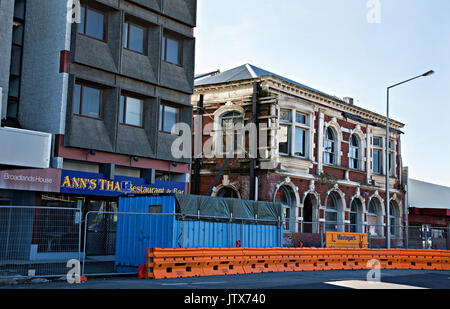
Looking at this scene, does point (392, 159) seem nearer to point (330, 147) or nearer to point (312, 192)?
point (330, 147)

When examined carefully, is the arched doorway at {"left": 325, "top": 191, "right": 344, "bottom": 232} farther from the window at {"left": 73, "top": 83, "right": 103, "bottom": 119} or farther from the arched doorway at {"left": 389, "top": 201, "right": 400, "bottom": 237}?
the window at {"left": 73, "top": 83, "right": 103, "bottom": 119}

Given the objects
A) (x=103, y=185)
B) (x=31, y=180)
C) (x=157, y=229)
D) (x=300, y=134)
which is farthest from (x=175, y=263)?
(x=300, y=134)

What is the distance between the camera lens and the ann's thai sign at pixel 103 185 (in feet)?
70.9

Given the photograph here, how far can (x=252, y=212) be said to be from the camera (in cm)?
2200

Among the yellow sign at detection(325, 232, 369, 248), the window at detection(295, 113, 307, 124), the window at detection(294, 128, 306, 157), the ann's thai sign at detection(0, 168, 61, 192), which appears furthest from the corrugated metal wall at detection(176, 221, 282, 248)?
the window at detection(295, 113, 307, 124)

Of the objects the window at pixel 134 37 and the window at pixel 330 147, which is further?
the window at pixel 330 147

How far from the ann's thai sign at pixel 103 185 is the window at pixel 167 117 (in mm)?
2506

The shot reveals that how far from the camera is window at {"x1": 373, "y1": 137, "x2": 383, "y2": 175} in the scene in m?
40.2

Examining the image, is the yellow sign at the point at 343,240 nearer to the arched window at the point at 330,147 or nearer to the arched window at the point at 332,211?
the arched window at the point at 332,211

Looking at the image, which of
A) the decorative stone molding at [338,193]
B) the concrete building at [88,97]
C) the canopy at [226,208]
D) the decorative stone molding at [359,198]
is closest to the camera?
the canopy at [226,208]

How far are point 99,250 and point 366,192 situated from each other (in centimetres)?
2057

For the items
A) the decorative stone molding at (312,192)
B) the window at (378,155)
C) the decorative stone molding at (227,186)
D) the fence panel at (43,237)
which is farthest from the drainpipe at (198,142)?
the window at (378,155)

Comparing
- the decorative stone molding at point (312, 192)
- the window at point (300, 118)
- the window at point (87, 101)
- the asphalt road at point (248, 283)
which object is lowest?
the asphalt road at point (248, 283)
